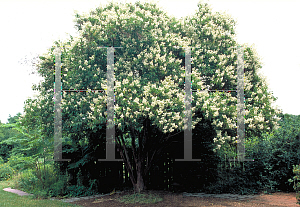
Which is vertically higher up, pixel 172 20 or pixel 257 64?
pixel 172 20

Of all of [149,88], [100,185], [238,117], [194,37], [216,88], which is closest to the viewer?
[149,88]

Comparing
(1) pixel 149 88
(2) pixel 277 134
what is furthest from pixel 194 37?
(2) pixel 277 134

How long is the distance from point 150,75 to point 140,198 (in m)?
4.50

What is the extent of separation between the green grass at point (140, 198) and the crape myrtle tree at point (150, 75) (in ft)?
2.13

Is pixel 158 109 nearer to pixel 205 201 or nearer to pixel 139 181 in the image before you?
pixel 205 201

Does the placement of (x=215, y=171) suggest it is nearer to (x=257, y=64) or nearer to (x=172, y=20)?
(x=257, y=64)

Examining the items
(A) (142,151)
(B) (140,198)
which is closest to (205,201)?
(B) (140,198)

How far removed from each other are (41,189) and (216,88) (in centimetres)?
854

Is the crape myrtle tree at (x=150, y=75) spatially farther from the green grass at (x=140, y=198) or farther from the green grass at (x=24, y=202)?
the green grass at (x=24, y=202)

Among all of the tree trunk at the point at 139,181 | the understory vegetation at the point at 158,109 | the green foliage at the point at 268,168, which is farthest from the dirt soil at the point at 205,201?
the understory vegetation at the point at 158,109

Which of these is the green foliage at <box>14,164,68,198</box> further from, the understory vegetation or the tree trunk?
the tree trunk

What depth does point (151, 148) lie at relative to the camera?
35.5 ft

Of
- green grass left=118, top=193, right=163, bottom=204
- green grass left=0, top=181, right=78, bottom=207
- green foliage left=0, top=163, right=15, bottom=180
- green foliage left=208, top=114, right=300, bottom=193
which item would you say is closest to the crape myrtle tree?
green grass left=118, top=193, right=163, bottom=204

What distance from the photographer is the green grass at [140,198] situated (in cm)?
936
